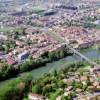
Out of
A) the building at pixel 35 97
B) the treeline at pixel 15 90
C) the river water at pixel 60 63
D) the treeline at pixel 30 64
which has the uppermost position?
the treeline at pixel 15 90

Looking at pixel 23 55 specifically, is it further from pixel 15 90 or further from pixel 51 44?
pixel 15 90

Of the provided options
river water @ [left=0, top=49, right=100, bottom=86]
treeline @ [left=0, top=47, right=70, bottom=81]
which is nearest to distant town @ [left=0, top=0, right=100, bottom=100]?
treeline @ [left=0, top=47, right=70, bottom=81]

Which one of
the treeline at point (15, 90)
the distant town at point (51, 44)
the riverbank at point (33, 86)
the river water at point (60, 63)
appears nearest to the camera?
the treeline at point (15, 90)

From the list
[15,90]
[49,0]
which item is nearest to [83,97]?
[15,90]

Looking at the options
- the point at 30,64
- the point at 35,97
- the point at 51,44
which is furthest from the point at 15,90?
the point at 51,44

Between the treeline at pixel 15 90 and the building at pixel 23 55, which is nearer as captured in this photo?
the treeline at pixel 15 90

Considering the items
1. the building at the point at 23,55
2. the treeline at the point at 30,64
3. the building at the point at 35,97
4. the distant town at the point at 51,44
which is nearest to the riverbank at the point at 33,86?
the distant town at the point at 51,44

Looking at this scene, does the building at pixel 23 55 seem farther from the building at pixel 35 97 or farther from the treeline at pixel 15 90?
the building at pixel 35 97

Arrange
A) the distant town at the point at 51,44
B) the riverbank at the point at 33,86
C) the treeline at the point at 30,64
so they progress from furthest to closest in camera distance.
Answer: the treeline at the point at 30,64, the distant town at the point at 51,44, the riverbank at the point at 33,86
